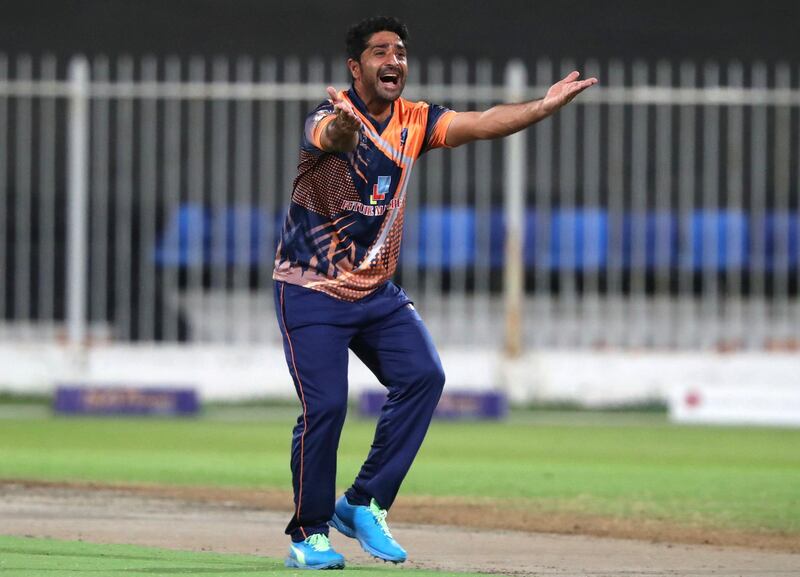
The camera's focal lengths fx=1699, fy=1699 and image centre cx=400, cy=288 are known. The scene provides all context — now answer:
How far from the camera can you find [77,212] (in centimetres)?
1589

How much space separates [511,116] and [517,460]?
5.31m

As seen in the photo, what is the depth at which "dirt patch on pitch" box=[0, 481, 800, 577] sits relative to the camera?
6.65 meters

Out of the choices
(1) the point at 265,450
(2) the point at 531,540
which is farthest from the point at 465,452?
(2) the point at 531,540

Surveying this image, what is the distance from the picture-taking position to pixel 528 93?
1593 centimetres

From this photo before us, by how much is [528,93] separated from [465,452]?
529 cm

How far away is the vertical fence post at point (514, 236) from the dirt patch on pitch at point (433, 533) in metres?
6.68

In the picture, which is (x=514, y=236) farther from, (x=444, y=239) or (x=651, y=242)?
(x=651, y=242)

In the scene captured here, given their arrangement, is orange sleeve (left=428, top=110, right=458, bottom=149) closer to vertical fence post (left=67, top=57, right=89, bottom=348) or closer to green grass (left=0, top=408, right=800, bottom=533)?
green grass (left=0, top=408, right=800, bottom=533)

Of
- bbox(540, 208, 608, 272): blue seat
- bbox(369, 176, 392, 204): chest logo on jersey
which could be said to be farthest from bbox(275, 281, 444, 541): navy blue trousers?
bbox(540, 208, 608, 272): blue seat

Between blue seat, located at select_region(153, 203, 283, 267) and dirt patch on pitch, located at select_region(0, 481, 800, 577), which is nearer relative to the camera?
dirt patch on pitch, located at select_region(0, 481, 800, 577)

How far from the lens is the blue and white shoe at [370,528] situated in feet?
20.5

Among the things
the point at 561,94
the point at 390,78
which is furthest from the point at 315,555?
the point at 561,94

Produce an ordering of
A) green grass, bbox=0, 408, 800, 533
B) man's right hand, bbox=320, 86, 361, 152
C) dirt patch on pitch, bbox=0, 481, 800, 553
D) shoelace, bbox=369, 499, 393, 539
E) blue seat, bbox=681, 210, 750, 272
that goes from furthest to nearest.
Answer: blue seat, bbox=681, 210, 750, 272
green grass, bbox=0, 408, 800, 533
dirt patch on pitch, bbox=0, 481, 800, 553
shoelace, bbox=369, 499, 393, 539
man's right hand, bbox=320, 86, 361, 152

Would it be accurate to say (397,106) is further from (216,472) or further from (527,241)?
(527,241)
